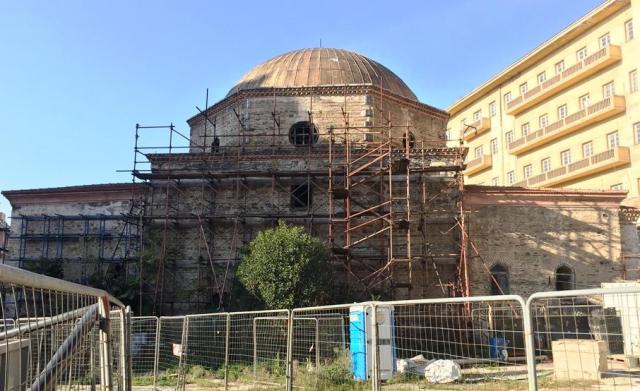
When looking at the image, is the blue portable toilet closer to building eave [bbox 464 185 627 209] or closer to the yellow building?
building eave [bbox 464 185 627 209]

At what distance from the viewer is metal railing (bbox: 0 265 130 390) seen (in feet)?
8.18

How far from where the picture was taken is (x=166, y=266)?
20.2 metres

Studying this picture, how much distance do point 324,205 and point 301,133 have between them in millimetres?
3692

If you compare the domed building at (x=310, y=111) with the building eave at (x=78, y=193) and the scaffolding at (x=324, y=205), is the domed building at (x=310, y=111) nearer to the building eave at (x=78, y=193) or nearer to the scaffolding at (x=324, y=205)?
the scaffolding at (x=324, y=205)

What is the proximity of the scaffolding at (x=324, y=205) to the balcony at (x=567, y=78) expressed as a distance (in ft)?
60.2

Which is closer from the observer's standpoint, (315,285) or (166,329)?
(166,329)

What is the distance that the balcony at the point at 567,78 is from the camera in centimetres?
3309

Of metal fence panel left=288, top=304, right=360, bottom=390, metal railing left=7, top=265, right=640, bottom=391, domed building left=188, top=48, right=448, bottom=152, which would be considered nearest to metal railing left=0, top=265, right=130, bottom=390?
metal railing left=7, top=265, right=640, bottom=391

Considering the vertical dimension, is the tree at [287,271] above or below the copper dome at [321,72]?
below

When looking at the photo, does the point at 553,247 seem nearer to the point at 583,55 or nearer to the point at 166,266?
the point at 166,266

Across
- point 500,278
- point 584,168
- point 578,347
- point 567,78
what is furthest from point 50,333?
point 567,78

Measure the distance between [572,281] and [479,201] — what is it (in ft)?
14.3

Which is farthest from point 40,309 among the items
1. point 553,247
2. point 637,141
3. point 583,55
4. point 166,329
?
point 583,55

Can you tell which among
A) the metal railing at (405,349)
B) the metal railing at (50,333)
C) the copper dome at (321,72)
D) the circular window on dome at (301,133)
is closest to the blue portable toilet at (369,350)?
the metal railing at (405,349)
